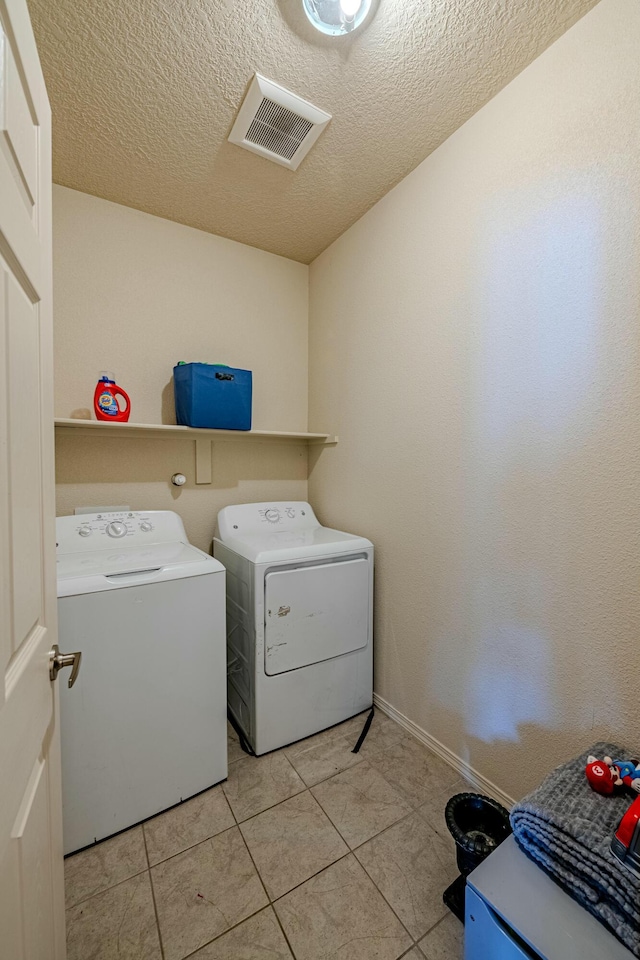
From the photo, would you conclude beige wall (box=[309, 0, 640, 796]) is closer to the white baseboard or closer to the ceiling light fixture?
the white baseboard

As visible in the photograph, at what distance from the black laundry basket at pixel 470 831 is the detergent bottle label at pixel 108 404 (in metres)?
2.03

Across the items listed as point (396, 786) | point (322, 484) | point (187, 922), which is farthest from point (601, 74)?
point (187, 922)

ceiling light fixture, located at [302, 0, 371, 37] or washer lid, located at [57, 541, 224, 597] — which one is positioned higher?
ceiling light fixture, located at [302, 0, 371, 37]

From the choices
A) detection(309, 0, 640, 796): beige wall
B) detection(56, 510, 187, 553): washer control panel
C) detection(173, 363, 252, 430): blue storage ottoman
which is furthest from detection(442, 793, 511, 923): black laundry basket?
detection(173, 363, 252, 430): blue storage ottoman

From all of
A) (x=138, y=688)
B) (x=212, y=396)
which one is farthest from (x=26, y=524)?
(x=212, y=396)

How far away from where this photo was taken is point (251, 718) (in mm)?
1691

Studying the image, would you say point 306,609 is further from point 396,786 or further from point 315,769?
point 396,786

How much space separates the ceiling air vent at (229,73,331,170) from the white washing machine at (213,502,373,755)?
1692 mm

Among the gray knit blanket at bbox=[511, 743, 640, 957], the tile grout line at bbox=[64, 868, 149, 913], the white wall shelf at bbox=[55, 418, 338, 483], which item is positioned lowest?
the tile grout line at bbox=[64, 868, 149, 913]

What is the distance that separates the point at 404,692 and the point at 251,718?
74 cm

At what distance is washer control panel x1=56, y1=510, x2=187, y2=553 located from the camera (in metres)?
1.67

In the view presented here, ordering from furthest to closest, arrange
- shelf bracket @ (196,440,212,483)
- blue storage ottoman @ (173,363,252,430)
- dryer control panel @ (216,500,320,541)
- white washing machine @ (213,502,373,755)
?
shelf bracket @ (196,440,212,483) < dryer control panel @ (216,500,320,541) < blue storage ottoman @ (173,363,252,430) < white washing machine @ (213,502,373,755)

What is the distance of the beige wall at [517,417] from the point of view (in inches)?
43.4

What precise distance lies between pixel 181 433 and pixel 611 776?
2090mm
